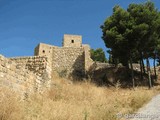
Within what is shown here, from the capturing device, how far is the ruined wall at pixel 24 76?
6.53 meters

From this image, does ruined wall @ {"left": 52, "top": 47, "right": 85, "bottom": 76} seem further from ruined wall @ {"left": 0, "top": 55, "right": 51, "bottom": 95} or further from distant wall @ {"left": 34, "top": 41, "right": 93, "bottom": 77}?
ruined wall @ {"left": 0, "top": 55, "right": 51, "bottom": 95}

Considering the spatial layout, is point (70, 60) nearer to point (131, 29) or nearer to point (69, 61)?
point (69, 61)

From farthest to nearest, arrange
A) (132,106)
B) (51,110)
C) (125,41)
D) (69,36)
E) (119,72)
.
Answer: (69,36)
(119,72)
(125,41)
(132,106)
(51,110)

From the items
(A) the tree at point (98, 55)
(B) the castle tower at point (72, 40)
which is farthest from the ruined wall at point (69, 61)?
(A) the tree at point (98, 55)

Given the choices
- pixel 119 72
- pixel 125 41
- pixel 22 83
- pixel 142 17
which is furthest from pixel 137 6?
pixel 22 83

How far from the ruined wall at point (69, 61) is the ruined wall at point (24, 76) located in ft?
44.2

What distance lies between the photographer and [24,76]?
7660 mm

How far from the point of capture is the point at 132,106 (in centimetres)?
725

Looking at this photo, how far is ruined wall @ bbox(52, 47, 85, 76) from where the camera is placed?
→ 23641 millimetres

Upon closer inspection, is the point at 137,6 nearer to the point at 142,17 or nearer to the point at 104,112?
the point at 142,17

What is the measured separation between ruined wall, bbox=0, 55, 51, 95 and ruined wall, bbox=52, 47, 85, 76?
44.2 feet

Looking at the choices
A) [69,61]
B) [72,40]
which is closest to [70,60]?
[69,61]

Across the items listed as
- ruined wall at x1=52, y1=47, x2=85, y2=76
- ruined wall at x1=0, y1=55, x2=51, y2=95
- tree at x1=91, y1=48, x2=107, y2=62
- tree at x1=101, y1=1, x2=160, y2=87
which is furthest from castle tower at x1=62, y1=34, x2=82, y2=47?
ruined wall at x1=0, y1=55, x2=51, y2=95

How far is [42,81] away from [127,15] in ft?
41.3
